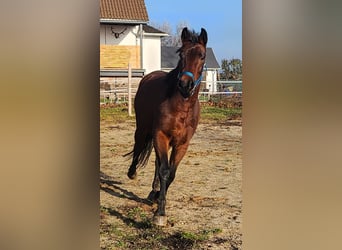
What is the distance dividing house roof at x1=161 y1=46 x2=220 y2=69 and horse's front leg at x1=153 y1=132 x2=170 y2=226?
33 cm

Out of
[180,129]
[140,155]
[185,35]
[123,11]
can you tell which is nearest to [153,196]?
[140,155]

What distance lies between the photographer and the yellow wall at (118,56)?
2162mm

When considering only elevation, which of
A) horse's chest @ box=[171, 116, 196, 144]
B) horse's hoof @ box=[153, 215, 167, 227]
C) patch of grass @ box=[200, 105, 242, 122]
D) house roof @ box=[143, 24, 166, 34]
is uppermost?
house roof @ box=[143, 24, 166, 34]

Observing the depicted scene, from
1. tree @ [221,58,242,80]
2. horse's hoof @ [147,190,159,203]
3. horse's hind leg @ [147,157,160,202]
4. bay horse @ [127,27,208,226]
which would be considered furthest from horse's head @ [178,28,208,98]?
horse's hoof @ [147,190,159,203]

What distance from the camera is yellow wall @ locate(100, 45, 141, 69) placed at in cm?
216

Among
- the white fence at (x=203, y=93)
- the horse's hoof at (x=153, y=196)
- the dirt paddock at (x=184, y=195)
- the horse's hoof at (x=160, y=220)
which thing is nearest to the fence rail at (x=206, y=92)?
the white fence at (x=203, y=93)

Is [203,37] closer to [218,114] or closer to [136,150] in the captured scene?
[218,114]

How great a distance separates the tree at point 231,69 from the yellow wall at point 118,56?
→ 0.42 metres

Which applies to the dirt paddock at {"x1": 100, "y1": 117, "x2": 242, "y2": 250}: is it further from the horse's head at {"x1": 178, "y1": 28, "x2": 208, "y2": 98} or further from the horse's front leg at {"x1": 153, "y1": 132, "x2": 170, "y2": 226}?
the horse's head at {"x1": 178, "y1": 28, "x2": 208, "y2": 98}
